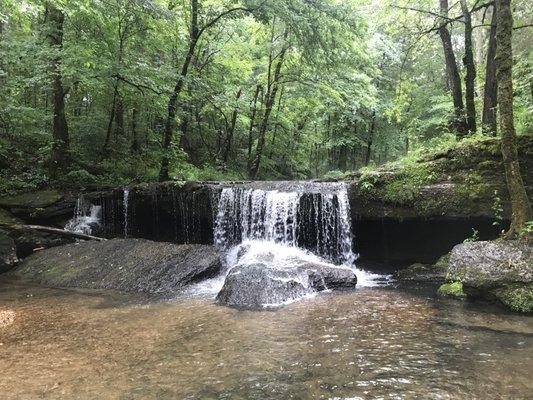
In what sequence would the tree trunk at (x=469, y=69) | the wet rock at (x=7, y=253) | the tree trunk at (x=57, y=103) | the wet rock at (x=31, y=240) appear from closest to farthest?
the wet rock at (x=7, y=253) → the tree trunk at (x=469, y=69) → the wet rock at (x=31, y=240) → the tree trunk at (x=57, y=103)

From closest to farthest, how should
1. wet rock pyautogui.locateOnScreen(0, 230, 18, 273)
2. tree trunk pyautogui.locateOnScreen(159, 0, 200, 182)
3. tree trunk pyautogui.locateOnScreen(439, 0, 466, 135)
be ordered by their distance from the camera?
wet rock pyautogui.locateOnScreen(0, 230, 18, 273)
tree trunk pyautogui.locateOnScreen(439, 0, 466, 135)
tree trunk pyautogui.locateOnScreen(159, 0, 200, 182)

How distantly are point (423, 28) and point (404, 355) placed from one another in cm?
1082

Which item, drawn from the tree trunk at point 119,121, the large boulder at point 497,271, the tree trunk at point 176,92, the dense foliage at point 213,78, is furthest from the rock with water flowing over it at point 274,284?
the tree trunk at point 119,121

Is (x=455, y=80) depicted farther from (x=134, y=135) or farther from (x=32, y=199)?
(x=32, y=199)

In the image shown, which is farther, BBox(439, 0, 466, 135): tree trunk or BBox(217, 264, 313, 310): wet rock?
BBox(439, 0, 466, 135): tree trunk

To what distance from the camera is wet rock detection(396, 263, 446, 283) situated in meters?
9.11

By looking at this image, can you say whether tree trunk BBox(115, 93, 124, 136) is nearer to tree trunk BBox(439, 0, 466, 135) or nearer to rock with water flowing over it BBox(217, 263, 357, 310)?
rock with water flowing over it BBox(217, 263, 357, 310)

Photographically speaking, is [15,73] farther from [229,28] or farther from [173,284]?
[173,284]

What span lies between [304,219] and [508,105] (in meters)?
5.60

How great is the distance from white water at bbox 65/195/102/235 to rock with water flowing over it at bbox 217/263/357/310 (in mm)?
7898

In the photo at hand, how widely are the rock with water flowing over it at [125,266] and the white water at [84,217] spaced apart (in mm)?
2515

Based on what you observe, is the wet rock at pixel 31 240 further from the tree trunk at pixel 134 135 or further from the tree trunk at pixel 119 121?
the tree trunk at pixel 119 121

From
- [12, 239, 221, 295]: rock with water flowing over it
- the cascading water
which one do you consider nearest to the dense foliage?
Result: the cascading water

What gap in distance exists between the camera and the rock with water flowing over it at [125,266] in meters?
8.95
